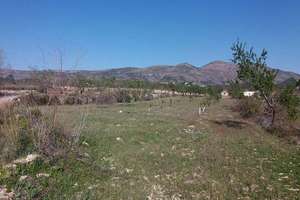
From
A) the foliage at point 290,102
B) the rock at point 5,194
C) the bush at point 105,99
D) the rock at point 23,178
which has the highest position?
the foliage at point 290,102

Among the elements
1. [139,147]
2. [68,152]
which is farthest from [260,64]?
[68,152]

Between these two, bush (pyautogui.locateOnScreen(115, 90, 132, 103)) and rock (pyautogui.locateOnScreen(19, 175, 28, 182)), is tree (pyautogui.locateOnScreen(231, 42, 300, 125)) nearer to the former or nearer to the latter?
rock (pyautogui.locateOnScreen(19, 175, 28, 182))

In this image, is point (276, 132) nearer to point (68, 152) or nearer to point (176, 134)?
point (176, 134)

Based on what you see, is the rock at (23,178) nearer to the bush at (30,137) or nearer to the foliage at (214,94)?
the bush at (30,137)

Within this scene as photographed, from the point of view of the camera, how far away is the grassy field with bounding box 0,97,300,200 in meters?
9.15

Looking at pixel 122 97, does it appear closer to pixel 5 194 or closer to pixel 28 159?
pixel 28 159

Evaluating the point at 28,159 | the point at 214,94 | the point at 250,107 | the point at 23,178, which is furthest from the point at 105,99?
the point at 23,178

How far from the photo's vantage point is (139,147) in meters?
14.2

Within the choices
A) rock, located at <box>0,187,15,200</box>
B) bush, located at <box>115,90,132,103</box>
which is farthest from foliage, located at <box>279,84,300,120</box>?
bush, located at <box>115,90,132,103</box>

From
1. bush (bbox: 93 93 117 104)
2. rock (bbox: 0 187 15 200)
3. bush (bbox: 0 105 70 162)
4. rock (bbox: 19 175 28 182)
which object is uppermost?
bush (bbox: 0 105 70 162)

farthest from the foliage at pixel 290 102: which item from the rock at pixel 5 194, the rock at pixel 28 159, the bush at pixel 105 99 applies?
the bush at pixel 105 99

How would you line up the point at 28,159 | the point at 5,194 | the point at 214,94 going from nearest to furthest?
the point at 5,194 < the point at 28,159 < the point at 214,94

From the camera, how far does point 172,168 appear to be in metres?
11.4

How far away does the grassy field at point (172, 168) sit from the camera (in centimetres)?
915
